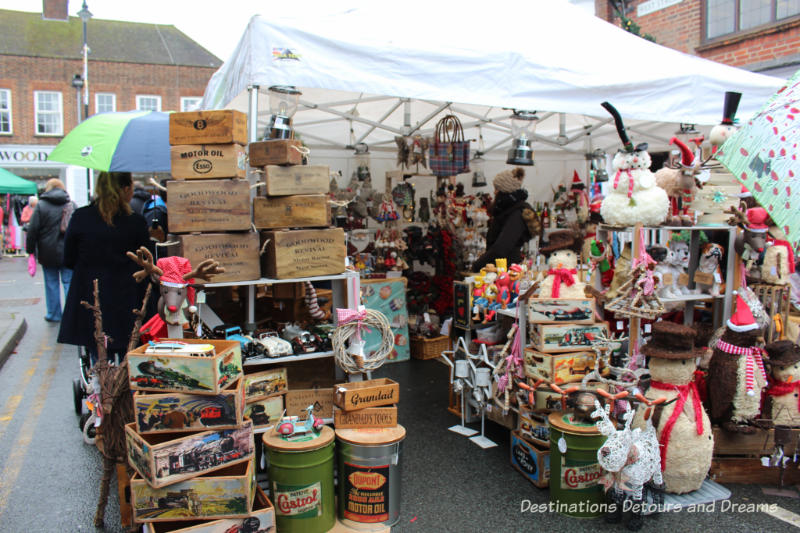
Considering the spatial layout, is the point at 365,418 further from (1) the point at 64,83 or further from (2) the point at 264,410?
(1) the point at 64,83

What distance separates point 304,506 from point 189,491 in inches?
24.3

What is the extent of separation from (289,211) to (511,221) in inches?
97.1

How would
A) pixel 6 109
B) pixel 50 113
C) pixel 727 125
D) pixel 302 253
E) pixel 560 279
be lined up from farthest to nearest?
pixel 50 113
pixel 6 109
pixel 727 125
pixel 560 279
pixel 302 253

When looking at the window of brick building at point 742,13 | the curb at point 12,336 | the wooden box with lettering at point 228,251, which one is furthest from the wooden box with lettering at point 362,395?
the window of brick building at point 742,13

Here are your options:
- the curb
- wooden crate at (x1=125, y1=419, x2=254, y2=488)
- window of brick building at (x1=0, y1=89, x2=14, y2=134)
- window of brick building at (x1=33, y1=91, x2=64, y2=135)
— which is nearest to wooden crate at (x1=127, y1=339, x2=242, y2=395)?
wooden crate at (x1=125, y1=419, x2=254, y2=488)

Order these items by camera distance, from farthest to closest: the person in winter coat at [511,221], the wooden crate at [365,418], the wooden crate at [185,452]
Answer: the person in winter coat at [511,221] < the wooden crate at [365,418] < the wooden crate at [185,452]

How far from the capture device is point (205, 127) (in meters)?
3.43

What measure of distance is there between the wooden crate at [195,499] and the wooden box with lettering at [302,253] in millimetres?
1265

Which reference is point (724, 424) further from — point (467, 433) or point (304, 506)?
point (304, 506)

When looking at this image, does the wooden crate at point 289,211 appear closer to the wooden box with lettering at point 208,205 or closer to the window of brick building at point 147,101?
the wooden box with lettering at point 208,205

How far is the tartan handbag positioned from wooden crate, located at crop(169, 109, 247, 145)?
3.73 m

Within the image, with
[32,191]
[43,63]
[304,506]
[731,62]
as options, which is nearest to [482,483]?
[304,506]

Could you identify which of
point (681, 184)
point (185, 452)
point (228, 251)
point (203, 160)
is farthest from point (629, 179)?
point (185, 452)

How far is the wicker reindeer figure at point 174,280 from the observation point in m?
2.99
